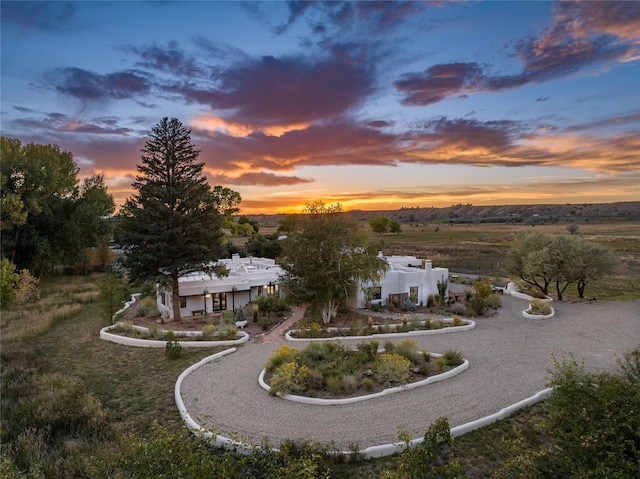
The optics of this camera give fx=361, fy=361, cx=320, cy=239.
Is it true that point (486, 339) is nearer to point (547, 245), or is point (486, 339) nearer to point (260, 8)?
point (547, 245)

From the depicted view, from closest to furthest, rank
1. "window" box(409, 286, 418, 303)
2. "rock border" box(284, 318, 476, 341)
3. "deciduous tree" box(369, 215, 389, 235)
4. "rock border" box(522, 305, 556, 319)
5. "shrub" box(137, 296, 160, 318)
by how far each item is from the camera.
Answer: "rock border" box(284, 318, 476, 341)
"rock border" box(522, 305, 556, 319)
"shrub" box(137, 296, 160, 318)
"window" box(409, 286, 418, 303)
"deciduous tree" box(369, 215, 389, 235)

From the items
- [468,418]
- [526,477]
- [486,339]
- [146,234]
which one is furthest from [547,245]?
[146,234]

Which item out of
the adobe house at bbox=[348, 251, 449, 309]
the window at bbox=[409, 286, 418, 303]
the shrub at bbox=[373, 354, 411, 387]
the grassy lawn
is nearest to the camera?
the grassy lawn

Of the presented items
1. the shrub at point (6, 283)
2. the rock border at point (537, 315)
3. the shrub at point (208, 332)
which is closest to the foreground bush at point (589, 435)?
the shrub at point (208, 332)

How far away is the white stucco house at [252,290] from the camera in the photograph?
2156 centimetres

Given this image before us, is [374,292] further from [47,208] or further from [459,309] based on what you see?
[47,208]

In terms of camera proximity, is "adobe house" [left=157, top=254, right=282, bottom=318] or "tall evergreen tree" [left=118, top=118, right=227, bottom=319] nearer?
"tall evergreen tree" [left=118, top=118, right=227, bottom=319]

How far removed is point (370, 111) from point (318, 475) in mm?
19501

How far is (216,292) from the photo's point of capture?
21.9m

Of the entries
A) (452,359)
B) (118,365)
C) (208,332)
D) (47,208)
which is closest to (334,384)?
(452,359)

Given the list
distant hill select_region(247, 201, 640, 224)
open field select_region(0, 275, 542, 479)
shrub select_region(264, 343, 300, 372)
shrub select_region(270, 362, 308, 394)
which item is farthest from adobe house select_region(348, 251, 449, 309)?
distant hill select_region(247, 201, 640, 224)

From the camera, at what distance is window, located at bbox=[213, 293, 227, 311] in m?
22.4

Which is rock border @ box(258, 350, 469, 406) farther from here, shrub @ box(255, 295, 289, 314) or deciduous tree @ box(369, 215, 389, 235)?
deciduous tree @ box(369, 215, 389, 235)

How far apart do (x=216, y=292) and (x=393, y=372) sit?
44.7 feet
